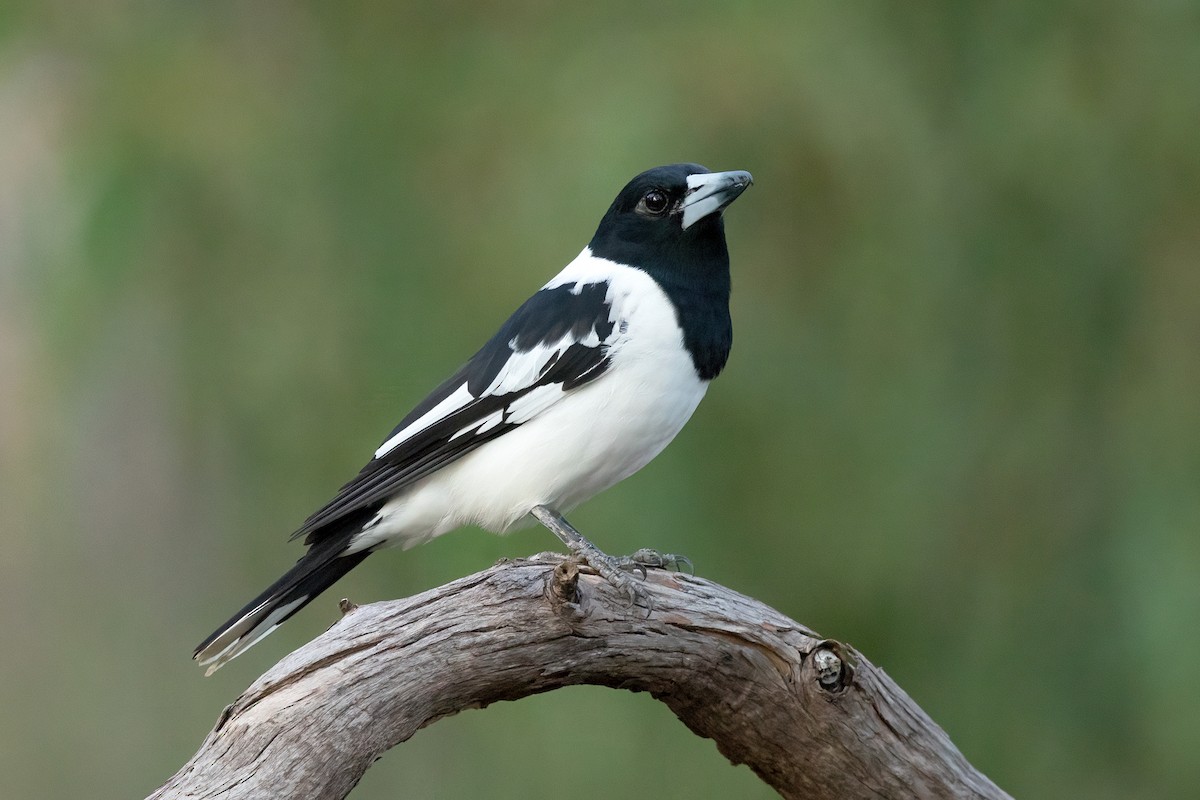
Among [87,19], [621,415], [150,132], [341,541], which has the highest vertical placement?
[87,19]

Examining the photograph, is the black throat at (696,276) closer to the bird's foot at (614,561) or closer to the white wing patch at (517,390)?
the white wing patch at (517,390)

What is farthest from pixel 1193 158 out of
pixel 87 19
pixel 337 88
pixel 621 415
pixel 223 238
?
pixel 87 19

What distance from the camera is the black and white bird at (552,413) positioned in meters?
2.06

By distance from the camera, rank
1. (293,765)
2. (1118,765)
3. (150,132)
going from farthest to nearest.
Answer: (150,132) → (1118,765) → (293,765)

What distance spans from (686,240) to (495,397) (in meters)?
0.41

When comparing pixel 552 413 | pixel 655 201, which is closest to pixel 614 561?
pixel 552 413

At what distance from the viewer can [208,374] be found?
3.40 meters

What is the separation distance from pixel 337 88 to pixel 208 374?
0.81m

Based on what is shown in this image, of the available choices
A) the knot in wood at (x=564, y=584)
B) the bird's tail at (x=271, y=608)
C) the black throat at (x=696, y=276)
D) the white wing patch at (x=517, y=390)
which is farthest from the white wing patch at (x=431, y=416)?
the knot in wood at (x=564, y=584)

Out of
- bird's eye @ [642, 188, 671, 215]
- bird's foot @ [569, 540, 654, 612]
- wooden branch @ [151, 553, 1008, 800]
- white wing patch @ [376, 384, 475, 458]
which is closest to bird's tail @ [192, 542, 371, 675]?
white wing patch @ [376, 384, 475, 458]

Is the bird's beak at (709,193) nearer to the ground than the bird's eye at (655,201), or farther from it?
nearer to the ground

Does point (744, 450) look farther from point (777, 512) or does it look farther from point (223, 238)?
point (223, 238)

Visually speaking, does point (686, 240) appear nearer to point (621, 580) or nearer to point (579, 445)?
point (579, 445)

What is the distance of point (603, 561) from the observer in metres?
1.86
